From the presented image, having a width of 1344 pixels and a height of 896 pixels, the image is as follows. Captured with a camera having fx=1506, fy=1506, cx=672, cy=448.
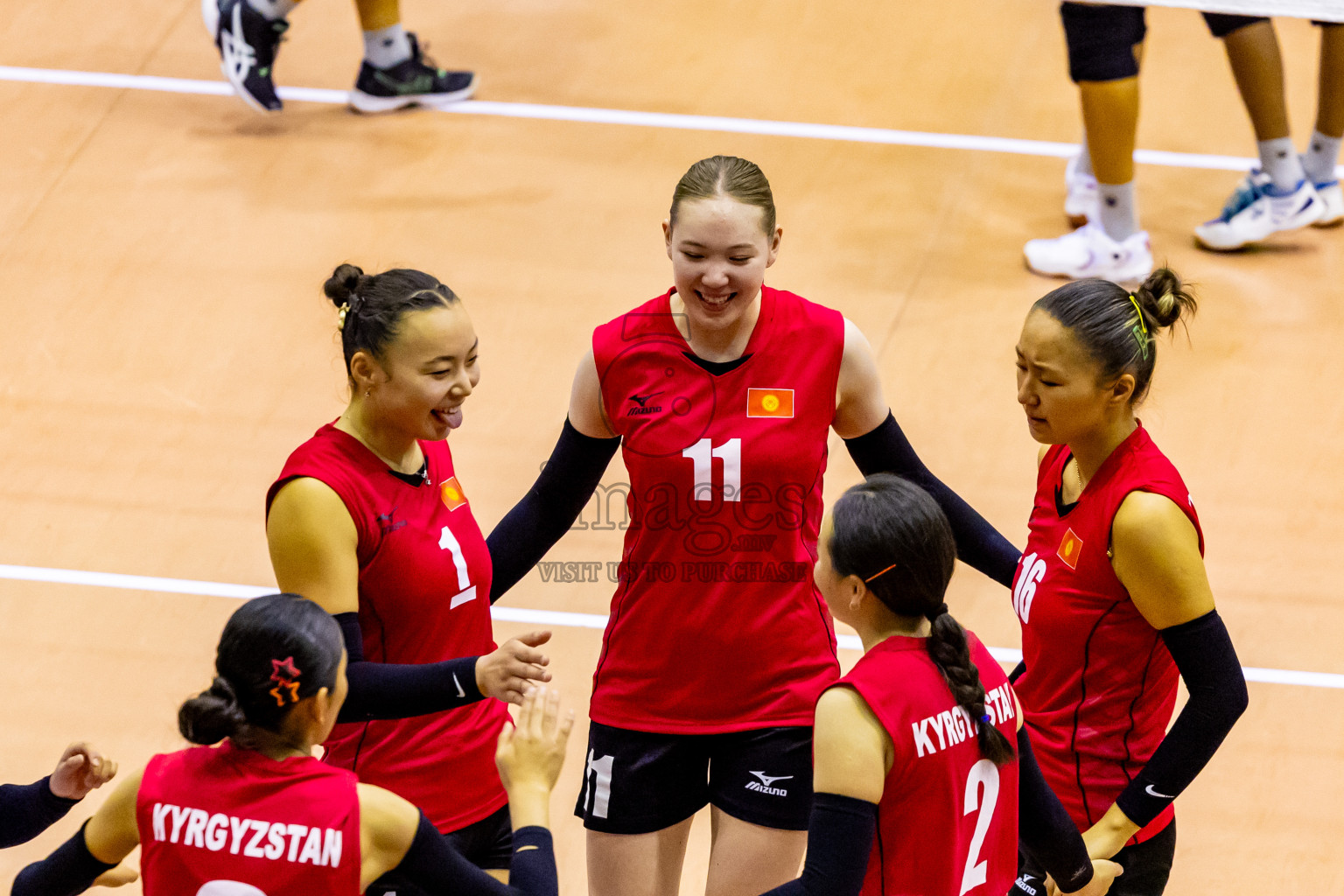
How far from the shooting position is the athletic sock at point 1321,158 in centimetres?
691

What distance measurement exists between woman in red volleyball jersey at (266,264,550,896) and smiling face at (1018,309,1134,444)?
3.64 ft

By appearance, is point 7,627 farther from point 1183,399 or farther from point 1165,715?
point 1183,399

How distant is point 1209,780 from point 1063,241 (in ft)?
9.61

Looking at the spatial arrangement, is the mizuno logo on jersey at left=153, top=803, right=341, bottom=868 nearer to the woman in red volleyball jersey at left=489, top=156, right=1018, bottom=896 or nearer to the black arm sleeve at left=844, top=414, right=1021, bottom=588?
the woman in red volleyball jersey at left=489, top=156, right=1018, bottom=896

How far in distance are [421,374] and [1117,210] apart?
438 centimetres

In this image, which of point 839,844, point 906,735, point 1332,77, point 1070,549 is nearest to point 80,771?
point 839,844

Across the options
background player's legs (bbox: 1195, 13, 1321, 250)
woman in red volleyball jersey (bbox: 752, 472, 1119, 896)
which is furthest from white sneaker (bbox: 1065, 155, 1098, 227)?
woman in red volleyball jersey (bbox: 752, 472, 1119, 896)

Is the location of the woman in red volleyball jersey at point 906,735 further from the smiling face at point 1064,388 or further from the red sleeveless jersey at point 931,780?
the smiling face at point 1064,388

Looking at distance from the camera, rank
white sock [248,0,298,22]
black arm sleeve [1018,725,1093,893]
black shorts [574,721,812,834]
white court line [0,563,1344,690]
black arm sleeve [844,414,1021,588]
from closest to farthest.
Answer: black arm sleeve [1018,725,1093,893], black shorts [574,721,812,834], black arm sleeve [844,414,1021,588], white court line [0,563,1344,690], white sock [248,0,298,22]

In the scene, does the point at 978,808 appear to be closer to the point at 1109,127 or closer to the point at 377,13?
the point at 1109,127

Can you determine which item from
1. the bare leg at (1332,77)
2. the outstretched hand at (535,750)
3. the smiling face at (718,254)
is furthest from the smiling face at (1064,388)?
the bare leg at (1332,77)

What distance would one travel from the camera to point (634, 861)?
3.23m

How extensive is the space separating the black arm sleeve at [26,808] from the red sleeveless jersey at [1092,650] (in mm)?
2000

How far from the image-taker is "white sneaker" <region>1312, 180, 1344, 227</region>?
23.2ft
